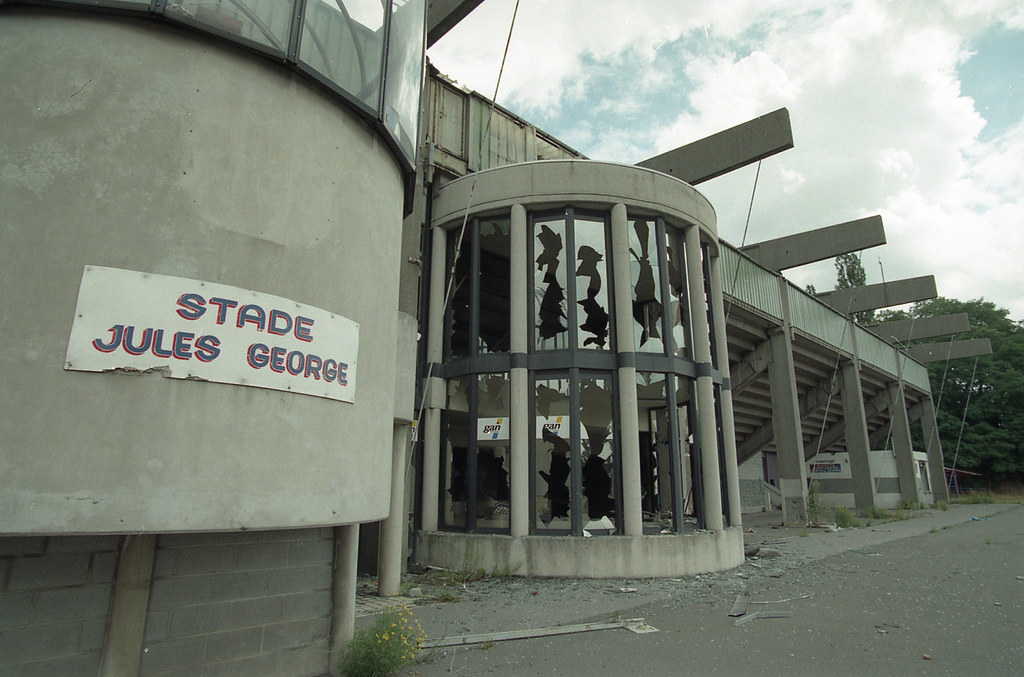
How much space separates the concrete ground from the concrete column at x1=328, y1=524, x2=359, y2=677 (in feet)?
2.34

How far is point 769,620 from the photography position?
705cm

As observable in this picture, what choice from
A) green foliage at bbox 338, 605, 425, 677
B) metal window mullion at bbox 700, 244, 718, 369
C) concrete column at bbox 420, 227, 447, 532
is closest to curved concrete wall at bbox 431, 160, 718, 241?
concrete column at bbox 420, 227, 447, 532

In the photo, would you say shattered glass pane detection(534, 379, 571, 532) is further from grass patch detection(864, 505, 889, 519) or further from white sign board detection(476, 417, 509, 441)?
grass patch detection(864, 505, 889, 519)

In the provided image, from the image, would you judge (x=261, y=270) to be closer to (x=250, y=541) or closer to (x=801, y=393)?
(x=250, y=541)

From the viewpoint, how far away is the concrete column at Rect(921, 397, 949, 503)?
33.1 m

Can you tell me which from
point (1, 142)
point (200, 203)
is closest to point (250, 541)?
point (200, 203)

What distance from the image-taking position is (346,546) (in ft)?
17.7

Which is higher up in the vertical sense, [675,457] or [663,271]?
[663,271]

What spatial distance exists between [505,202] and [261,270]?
815cm

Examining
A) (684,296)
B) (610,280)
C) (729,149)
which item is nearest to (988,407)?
(729,149)

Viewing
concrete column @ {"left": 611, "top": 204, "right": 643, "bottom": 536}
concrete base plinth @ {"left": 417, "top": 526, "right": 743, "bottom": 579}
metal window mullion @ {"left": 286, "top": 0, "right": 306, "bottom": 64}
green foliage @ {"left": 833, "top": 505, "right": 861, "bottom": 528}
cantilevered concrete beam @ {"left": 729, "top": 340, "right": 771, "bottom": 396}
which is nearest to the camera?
metal window mullion @ {"left": 286, "top": 0, "right": 306, "bottom": 64}

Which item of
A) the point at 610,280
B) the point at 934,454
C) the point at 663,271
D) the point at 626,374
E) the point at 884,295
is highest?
the point at 884,295

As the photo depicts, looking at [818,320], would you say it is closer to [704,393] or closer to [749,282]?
[749,282]

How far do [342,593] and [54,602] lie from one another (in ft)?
7.12
